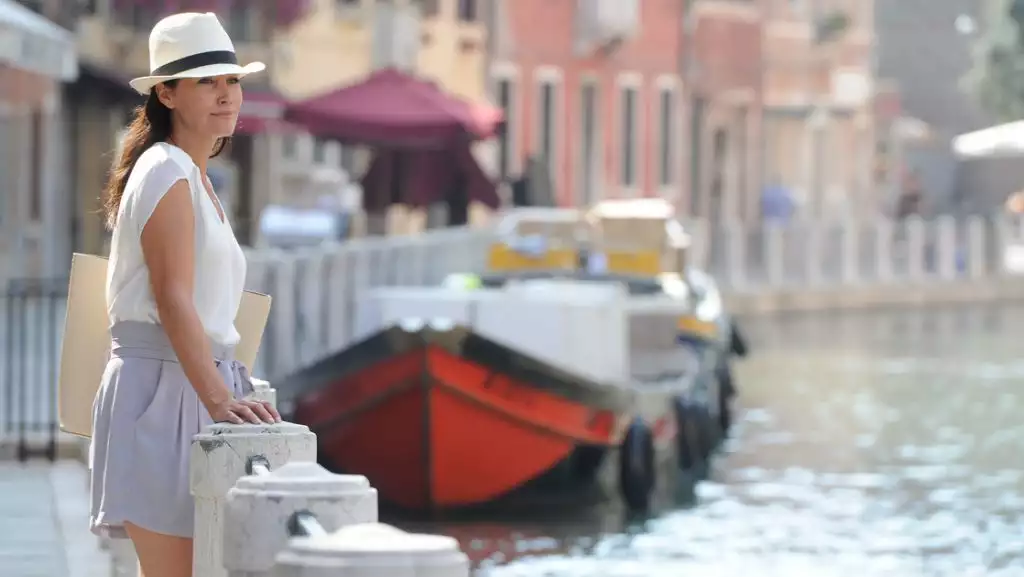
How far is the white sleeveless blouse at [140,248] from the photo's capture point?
568cm

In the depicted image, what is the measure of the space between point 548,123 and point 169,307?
40.8 metres

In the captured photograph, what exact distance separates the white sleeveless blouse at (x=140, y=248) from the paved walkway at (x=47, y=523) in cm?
447

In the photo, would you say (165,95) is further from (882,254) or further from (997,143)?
(997,143)

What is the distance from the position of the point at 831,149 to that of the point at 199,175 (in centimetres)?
5386

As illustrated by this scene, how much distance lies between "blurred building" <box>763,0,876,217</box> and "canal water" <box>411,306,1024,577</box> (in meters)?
22.6

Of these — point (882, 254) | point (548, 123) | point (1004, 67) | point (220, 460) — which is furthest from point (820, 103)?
point (220, 460)

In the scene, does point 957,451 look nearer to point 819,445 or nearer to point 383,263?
point 819,445

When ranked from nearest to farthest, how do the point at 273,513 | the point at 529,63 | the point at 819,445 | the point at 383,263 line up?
the point at 273,513, the point at 383,263, the point at 819,445, the point at 529,63

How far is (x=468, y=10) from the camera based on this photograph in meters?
42.8

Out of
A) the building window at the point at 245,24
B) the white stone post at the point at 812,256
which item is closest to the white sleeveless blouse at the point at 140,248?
the building window at the point at 245,24

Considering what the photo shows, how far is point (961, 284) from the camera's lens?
Answer: 176 ft

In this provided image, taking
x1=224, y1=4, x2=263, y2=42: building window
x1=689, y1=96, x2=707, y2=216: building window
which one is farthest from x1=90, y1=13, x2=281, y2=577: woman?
x1=689, y1=96, x2=707, y2=216: building window

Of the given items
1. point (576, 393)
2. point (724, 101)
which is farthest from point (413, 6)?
point (576, 393)

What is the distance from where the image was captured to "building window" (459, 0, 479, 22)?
4247 centimetres
